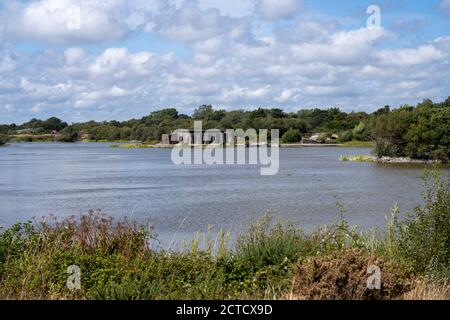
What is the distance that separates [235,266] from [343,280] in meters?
2.67

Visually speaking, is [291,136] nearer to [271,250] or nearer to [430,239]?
[430,239]

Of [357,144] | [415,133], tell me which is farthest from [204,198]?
[357,144]

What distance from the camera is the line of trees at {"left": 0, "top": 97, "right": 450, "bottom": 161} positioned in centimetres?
8231

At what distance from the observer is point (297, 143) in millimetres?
158750

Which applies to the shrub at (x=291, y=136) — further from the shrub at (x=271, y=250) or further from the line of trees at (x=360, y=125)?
the shrub at (x=271, y=250)

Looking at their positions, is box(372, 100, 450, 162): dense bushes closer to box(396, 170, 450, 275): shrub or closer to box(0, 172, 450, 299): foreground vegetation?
box(396, 170, 450, 275): shrub

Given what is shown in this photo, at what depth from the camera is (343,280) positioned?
763 centimetres

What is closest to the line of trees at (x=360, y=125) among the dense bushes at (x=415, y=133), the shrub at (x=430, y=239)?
the dense bushes at (x=415, y=133)

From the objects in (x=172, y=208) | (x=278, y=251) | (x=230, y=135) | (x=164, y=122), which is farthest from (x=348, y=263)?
(x=164, y=122)

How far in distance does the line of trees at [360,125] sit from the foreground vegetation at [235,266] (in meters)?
73.3

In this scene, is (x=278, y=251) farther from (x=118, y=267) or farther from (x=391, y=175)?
(x=391, y=175)

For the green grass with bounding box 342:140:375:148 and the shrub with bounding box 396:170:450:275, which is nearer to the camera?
the shrub with bounding box 396:170:450:275

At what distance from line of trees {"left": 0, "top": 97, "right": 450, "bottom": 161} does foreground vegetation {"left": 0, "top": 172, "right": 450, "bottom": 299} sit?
2886 inches

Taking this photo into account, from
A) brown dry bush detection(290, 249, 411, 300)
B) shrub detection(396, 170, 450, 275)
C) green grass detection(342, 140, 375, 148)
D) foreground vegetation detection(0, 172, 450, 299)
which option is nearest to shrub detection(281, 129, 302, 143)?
green grass detection(342, 140, 375, 148)
